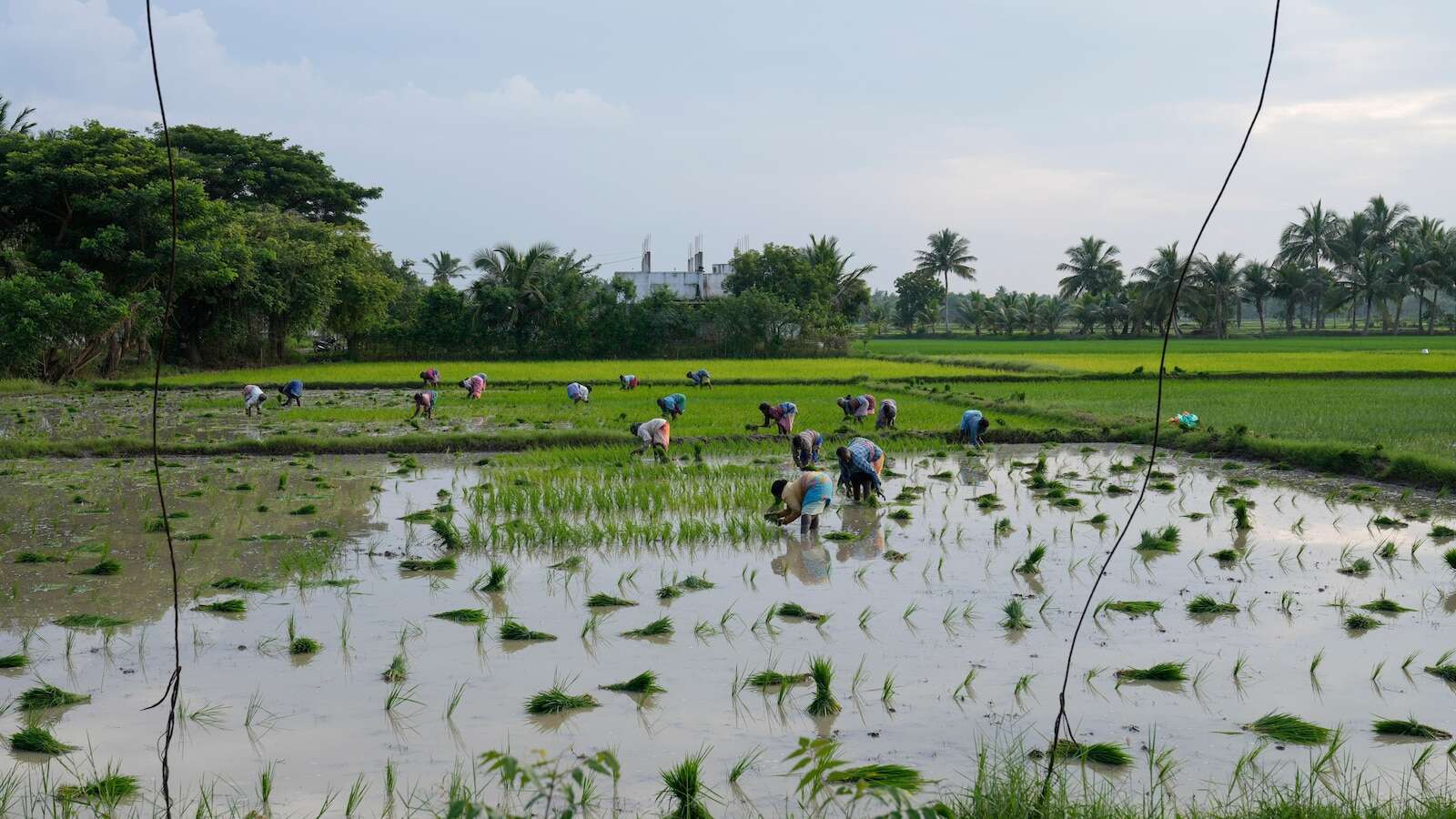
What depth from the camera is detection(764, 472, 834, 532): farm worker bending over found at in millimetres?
8430

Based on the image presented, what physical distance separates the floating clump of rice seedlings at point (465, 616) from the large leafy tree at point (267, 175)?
32070 millimetres

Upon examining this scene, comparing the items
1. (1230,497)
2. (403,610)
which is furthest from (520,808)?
(1230,497)

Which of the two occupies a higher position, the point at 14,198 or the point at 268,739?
the point at 14,198

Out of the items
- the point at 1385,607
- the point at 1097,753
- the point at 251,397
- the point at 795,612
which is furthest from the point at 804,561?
the point at 251,397

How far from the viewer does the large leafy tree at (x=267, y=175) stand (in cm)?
3647

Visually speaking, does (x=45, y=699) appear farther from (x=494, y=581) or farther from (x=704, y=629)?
(x=704, y=629)

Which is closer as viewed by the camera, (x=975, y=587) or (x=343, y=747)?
(x=343, y=747)

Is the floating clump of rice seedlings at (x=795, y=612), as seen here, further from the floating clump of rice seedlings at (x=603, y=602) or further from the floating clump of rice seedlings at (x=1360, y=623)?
the floating clump of rice seedlings at (x=1360, y=623)

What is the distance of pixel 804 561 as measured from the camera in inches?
309

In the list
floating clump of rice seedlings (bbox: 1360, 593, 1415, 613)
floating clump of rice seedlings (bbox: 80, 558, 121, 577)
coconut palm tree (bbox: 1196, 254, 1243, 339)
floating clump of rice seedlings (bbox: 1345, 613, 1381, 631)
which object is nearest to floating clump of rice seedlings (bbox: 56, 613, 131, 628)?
floating clump of rice seedlings (bbox: 80, 558, 121, 577)

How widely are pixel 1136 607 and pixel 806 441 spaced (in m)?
4.77

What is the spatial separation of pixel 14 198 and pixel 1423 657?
2792 centimetres

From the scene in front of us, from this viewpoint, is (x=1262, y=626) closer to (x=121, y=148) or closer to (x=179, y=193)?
(x=179, y=193)

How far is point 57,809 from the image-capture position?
3.76 meters
